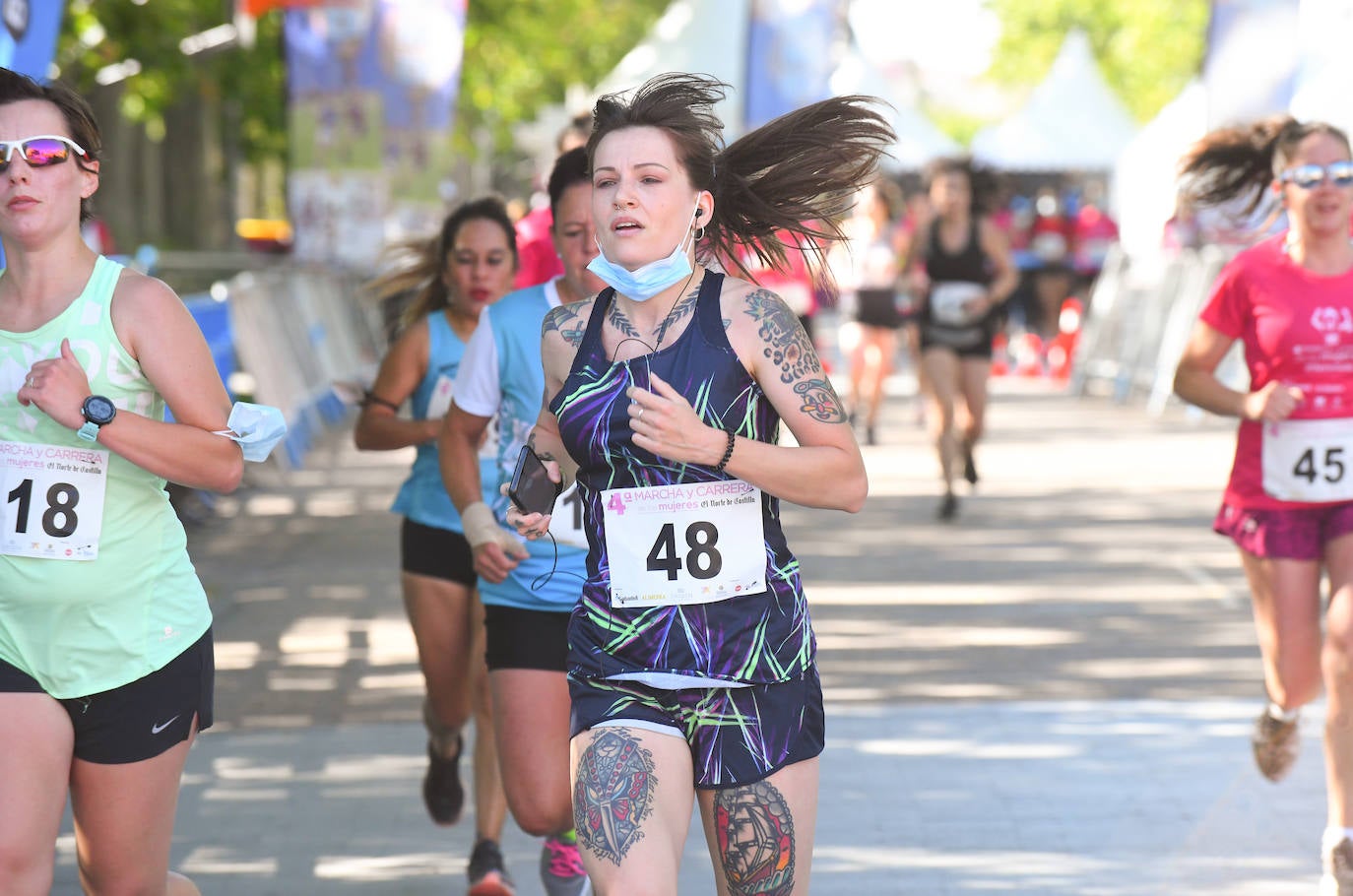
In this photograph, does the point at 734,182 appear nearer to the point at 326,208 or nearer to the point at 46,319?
the point at 46,319

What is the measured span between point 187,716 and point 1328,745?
10.1 ft

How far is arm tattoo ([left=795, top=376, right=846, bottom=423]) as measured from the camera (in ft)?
11.9

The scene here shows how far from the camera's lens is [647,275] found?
366 centimetres

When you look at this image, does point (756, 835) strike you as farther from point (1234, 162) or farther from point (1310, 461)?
point (1234, 162)

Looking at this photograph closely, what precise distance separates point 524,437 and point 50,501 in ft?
4.52

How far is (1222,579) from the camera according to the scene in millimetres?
10125

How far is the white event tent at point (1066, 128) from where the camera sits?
3691 centimetres

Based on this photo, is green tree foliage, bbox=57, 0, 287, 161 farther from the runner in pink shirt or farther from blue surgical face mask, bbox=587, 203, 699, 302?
blue surgical face mask, bbox=587, 203, 699, 302

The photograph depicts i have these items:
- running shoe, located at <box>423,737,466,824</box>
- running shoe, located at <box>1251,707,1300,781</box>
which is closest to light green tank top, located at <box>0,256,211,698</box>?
running shoe, located at <box>423,737,466,824</box>

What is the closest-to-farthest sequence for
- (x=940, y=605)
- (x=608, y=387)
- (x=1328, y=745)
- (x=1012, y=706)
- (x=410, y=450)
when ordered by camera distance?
1. (x=608, y=387)
2. (x=1328, y=745)
3. (x=1012, y=706)
4. (x=940, y=605)
5. (x=410, y=450)

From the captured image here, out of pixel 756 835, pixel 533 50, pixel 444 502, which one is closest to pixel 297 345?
pixel 444 502

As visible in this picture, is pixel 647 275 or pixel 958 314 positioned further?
pixel 958 314

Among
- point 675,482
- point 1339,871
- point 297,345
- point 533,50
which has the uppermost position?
point 533,50

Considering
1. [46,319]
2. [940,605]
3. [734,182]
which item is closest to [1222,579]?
[940,605]
